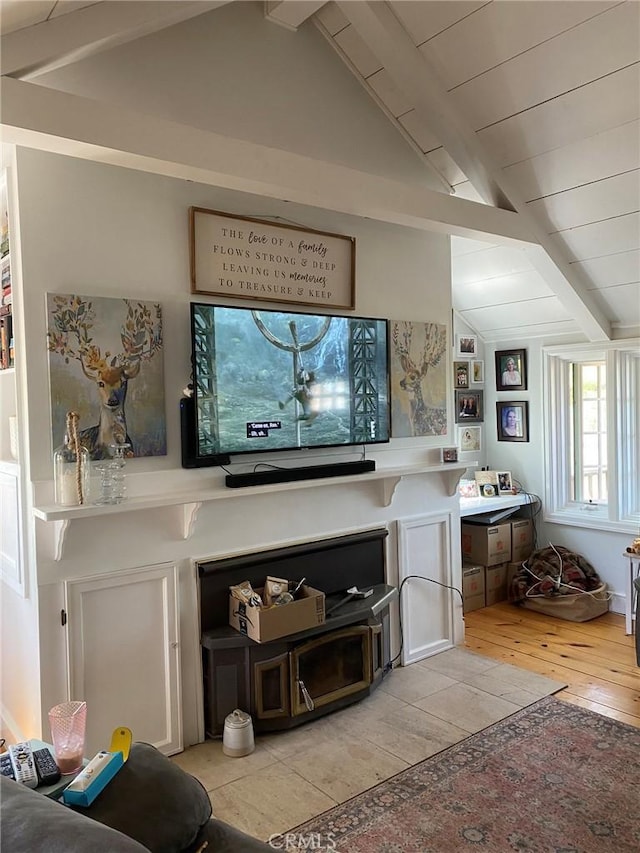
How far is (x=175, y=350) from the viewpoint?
111 inches

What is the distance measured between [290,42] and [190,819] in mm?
3124

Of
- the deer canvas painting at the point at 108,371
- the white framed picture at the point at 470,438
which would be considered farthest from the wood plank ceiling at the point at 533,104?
the deer canvas painting at the point at 108,371

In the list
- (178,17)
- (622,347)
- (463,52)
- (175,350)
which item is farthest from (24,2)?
(622,347)

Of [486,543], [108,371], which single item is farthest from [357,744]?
[486,543]

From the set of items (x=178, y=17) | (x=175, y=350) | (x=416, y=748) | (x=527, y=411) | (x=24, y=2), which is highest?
(x=178, y=17)

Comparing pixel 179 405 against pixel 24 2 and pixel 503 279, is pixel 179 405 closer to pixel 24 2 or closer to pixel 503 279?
pixel 24 2

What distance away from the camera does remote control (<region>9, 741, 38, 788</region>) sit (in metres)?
1.58


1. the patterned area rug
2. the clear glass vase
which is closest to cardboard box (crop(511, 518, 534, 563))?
the patterned area rug

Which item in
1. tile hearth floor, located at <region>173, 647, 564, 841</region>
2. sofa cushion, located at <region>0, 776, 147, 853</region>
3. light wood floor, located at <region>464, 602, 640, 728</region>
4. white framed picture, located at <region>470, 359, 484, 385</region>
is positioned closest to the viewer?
sofa cushion, located at <region>0, 776, 147, 853</region>

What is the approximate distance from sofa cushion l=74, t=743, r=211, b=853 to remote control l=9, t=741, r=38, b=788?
219mm

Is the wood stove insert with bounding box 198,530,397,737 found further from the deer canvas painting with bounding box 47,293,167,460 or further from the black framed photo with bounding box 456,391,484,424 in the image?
the black framed photo with bounding box 456,391,484,424

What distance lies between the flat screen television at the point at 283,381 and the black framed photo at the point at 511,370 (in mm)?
1940

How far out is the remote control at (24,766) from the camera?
1.58 m

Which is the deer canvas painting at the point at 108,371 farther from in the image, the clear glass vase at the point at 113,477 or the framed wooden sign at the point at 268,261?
the framed wooden sign at the point at 268,261
